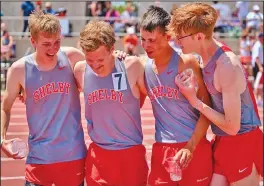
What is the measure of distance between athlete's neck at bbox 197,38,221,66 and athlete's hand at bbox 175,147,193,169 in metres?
0.61

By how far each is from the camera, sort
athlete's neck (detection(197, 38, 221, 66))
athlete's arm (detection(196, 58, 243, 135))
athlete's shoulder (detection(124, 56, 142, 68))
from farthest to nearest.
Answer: athlete's shoulder (detection(124, 56, 142, 68))
athlete's neck (detection(197, 38, 221, 66))
athlete's arm (detection(196, 58, 243, 135))

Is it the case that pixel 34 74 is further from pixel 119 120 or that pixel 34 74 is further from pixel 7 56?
pixel 7 56

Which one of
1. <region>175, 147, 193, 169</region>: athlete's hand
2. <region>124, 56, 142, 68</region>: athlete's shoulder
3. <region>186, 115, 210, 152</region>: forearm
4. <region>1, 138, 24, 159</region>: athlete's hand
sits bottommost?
<region>1, 138, 24, 159</region>: athlete's hand

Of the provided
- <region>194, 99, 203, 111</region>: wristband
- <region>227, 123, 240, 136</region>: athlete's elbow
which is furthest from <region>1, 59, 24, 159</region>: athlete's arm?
<region>227, 123, 240, 136</region>: athlete's elbow

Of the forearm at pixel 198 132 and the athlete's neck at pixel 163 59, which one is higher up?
the athlete's neck at pixel 163 59

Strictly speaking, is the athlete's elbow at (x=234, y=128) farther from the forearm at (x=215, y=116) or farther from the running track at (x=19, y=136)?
the running track at (x=19, y=136)

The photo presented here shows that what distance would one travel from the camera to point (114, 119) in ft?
13.5

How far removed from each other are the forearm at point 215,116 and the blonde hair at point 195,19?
0.47m

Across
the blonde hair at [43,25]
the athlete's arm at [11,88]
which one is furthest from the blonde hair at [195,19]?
the athlete's arm at [11,88]

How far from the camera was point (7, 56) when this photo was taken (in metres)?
16.6

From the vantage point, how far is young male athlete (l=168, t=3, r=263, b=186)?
382cm

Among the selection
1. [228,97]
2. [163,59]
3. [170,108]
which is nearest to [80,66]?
[163,59]

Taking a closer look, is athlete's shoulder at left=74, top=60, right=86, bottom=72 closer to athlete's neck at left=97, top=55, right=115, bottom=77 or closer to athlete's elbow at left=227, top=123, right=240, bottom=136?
athlete's neck at left=97, top=55, right=115, bottom=77

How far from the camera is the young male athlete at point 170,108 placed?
4.01 m
